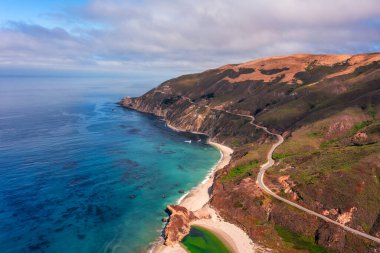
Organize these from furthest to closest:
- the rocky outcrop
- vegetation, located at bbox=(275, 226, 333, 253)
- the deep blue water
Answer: the deep blue water, the rocky outcrop, vegetation, located at bbox=(275, 226, 333, 253)

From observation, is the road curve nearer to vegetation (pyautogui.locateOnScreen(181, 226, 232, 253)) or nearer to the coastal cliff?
the coastal cliff

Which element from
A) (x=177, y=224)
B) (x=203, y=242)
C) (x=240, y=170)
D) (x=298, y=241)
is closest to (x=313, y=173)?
(x=298, y=241)

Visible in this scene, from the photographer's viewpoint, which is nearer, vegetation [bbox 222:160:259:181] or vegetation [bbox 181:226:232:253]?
vegetation [bbox 181:226:232:253]

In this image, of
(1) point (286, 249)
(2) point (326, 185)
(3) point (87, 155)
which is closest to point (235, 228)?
(1) point (286, 249)

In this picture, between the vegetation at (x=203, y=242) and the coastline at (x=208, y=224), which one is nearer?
the vegetation at (x=203, y=242)

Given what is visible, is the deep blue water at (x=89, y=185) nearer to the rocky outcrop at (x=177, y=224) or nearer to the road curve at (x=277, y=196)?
the rocky outcrop at (x=177, y=224)

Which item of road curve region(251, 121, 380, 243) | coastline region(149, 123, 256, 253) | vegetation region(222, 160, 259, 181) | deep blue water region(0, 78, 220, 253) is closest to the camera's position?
road curve region(251, 121, 380, 243)

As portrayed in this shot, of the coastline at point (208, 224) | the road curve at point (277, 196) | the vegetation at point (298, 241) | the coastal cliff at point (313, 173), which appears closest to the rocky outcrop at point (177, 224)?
the coastline at point (208, 224)

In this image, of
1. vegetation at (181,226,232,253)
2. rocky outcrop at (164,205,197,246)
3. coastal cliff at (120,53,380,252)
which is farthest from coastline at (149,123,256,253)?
coastal cliff at (120,53,380,252)
